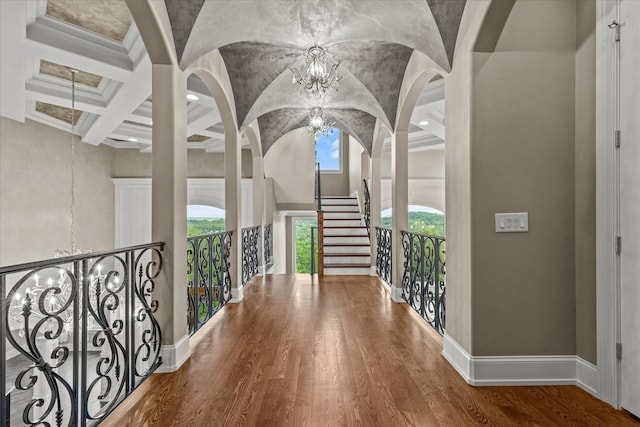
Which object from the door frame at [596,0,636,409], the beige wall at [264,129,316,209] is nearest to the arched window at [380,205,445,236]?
the beige wall at [264,129,316,209]

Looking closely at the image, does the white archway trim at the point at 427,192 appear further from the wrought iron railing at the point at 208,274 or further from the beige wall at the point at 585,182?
the beige wall at the point at 585,182

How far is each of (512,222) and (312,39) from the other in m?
2.54

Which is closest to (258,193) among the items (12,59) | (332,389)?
(12,59)

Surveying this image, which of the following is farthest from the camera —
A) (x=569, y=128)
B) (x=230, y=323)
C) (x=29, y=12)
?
(x=230, y=323)

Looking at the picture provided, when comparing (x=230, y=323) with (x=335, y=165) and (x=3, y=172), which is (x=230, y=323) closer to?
(x=3, y=172)

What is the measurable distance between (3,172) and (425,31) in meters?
6.48

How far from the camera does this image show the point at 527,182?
2615mm

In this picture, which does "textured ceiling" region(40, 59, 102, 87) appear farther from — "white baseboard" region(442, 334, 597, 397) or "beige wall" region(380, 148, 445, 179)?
"beige wall" region(380, 148, 445, 179)

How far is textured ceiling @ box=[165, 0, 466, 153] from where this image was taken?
293 centimetres

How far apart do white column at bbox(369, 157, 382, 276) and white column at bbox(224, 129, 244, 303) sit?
9.43 feet

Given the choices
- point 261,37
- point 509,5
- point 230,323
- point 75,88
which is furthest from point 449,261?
point 75,88

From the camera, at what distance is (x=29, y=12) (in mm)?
3281

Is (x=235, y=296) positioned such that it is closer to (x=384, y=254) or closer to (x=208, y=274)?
(x=208, y=274)

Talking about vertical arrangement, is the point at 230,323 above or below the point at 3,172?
below
